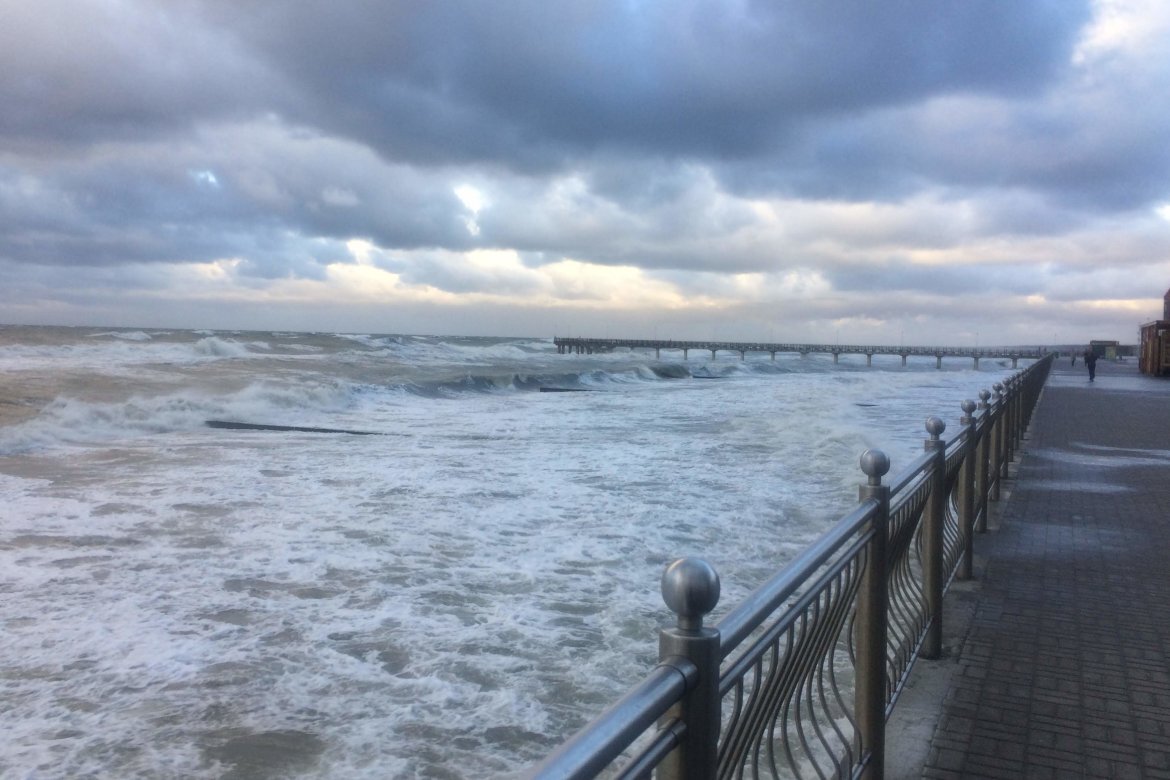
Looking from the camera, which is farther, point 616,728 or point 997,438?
point 997,438

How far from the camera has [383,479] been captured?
1224 cm

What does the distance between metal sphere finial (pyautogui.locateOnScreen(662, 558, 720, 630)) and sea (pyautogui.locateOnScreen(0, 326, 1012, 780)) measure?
3.03 metres

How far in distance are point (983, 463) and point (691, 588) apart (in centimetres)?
621

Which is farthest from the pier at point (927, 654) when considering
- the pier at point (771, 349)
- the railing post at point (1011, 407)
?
the pier at point (771, 349)

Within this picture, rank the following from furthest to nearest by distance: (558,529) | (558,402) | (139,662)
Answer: (558,402) → (558,529) → (139,662)

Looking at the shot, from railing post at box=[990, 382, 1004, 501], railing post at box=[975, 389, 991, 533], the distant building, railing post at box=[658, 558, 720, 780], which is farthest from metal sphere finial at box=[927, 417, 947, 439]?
the distant building

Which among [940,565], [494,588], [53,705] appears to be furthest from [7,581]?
[940,565]

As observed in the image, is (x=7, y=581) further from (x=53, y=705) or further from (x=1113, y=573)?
(x=1113, y=573)

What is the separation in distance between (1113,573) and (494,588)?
14.9 ft

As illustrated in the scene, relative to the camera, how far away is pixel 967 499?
5.67m

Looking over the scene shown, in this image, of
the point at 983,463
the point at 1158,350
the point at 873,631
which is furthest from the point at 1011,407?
the point at 1158,350

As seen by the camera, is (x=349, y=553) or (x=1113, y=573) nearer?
(x=1113, y=573)

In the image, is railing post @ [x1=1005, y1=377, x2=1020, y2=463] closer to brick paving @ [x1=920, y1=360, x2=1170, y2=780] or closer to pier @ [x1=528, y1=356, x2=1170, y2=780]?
brick paving @ [x1=920, y1=360, x2=1170, y2=780]

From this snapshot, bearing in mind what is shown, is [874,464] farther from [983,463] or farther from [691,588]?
[983,463]
